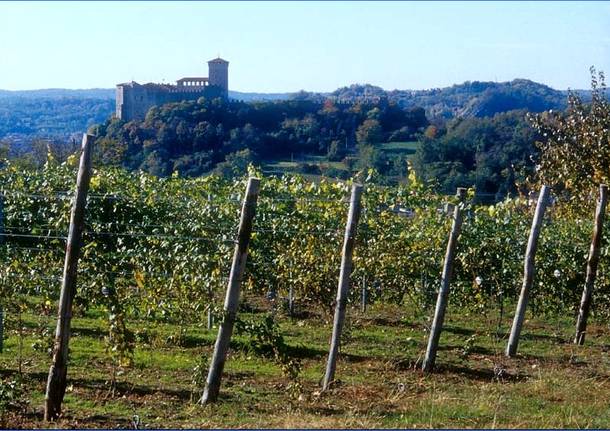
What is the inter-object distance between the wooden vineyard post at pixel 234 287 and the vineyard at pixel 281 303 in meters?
0.16

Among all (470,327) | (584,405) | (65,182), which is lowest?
(470,327)

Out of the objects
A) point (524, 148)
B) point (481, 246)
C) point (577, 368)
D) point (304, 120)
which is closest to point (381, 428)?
point (577, 368)

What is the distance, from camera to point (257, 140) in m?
50.4

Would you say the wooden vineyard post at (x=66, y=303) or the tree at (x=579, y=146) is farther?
the tree at (x=579, y=146)

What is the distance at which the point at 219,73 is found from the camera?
8406 cm

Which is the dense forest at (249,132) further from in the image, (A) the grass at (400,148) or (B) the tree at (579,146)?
(B) the tree at (579,146)

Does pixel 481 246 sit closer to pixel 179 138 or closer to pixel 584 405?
pixel 584 405

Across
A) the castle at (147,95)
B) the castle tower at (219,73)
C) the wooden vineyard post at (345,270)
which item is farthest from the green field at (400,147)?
the wooden vineyard post at (345,270)

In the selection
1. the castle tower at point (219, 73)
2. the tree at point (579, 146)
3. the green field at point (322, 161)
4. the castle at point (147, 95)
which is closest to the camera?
the tree at point (579, 146)

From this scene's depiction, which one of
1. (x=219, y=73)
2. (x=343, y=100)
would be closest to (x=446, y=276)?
(x=343, y=100)

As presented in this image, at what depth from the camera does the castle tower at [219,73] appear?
82.3 m

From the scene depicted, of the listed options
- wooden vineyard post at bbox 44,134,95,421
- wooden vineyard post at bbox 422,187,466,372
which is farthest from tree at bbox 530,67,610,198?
wooden vineyard post at bbox 44,134,95,421

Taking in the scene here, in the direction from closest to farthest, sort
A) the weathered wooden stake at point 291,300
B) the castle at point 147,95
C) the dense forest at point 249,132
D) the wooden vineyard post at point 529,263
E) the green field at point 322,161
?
the wooden vineyard post at point 529,263, the weathered wooden stake at point 291,300, the green field at point 322,161, the dense forest at point 249,132, the castle at point 147,95

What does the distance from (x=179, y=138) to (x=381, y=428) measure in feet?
142
